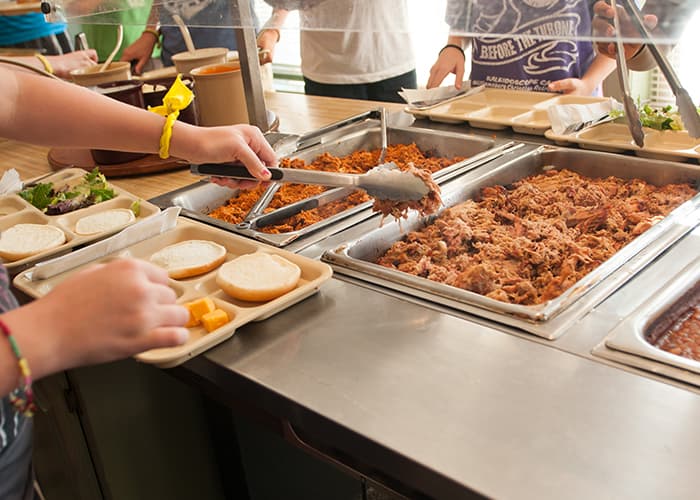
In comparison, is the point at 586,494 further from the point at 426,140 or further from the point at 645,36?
the point at 426,140

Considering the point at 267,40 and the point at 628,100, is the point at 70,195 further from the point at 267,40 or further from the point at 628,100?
the point at 628,100

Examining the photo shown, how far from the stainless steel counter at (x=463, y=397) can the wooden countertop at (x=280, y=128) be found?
31.6 inches

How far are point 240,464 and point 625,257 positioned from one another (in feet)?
2.84

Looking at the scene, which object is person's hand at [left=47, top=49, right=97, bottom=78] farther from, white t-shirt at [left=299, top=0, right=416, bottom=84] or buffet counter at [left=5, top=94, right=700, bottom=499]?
buffet counter at [left=5, top=94, right=700, bottom=499]

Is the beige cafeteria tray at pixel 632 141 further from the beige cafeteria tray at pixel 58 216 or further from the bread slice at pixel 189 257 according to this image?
the beige cafeteria tray at pixel 58 216

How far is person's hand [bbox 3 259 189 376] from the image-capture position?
646mm

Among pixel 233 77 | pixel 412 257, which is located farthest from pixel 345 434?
pixel 233 77

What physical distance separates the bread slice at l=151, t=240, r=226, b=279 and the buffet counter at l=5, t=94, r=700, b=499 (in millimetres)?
179

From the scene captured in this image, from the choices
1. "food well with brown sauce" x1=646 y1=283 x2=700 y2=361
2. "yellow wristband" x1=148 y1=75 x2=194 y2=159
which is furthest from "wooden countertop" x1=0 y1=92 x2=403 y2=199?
"food well with brown sauce" x1=646 y1=283 x2=700 y2=361

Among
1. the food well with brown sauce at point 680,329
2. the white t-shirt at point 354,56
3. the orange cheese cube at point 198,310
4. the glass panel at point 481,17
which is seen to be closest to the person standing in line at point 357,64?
the white t-shirt at point 354,56

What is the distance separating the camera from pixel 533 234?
1.24 metres

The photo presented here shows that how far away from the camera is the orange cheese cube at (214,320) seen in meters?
0.95

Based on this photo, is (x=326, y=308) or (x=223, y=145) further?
(x=223, y=145)

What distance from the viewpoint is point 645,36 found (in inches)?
36.2
